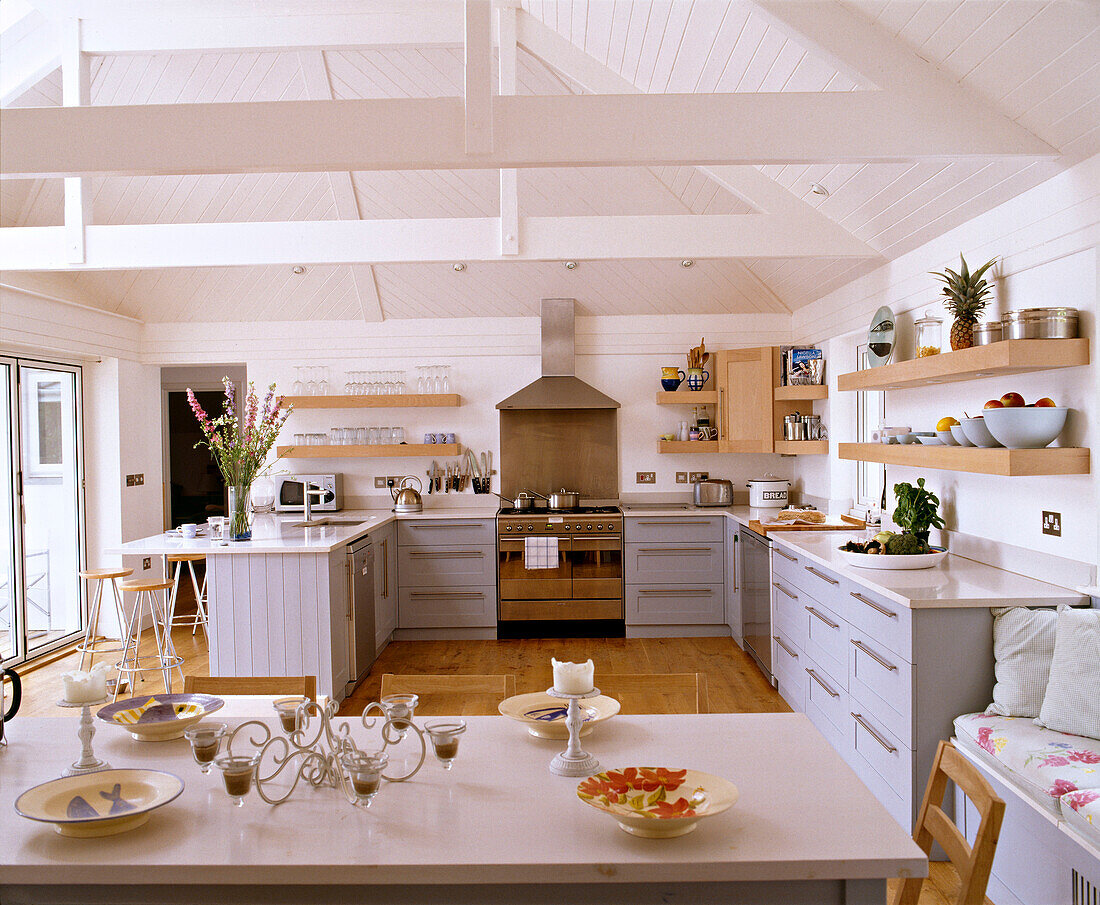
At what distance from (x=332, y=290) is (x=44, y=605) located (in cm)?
313

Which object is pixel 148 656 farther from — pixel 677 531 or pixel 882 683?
pixel 882 683

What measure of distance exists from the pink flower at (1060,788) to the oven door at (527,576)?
397 cm

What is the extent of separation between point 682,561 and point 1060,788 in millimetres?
3836

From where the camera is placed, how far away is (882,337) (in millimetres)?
4402

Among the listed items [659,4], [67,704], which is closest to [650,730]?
[67,704]

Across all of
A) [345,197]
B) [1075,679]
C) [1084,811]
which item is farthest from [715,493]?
[1084,811]

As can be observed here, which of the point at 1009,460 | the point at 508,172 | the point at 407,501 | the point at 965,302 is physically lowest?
the point at 407,501

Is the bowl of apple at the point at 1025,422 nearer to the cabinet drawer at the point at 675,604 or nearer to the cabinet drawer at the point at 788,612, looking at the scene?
the cabinet drawer at the point at 788,612

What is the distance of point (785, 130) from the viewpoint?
109 inches

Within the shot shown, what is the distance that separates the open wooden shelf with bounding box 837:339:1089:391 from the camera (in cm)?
284

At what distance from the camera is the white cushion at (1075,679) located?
95.9 inches

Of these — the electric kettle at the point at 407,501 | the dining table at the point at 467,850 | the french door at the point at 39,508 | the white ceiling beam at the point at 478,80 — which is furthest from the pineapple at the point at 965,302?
the french door at the point at 39,508

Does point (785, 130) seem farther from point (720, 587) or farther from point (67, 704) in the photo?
point (720, 587)

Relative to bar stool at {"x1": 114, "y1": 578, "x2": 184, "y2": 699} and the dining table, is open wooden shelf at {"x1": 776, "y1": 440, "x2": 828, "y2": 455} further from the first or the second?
bar stool at {"x1": 114, "y1": 578, "x2": 184, "y2": 699}
